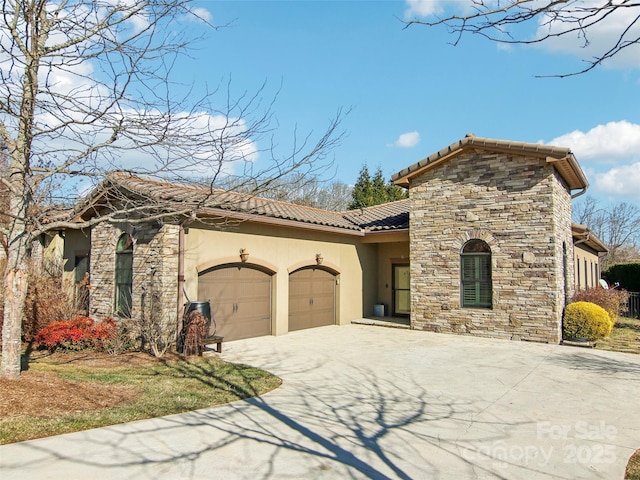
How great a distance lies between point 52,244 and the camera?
52.0 feet

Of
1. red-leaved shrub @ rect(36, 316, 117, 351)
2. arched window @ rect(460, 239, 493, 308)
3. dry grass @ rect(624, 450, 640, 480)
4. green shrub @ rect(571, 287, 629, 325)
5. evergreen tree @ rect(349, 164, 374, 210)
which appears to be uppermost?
evergreen tree @ rect(349, 164, 374, 210)

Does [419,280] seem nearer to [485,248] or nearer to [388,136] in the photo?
[485,248]

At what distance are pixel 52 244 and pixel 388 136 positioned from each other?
509 inches

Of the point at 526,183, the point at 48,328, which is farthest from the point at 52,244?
the point at 526,183

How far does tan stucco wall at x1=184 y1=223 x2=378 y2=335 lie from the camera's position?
10.9 meters

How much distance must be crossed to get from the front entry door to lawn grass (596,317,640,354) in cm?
655

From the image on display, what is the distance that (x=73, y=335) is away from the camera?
969 cm

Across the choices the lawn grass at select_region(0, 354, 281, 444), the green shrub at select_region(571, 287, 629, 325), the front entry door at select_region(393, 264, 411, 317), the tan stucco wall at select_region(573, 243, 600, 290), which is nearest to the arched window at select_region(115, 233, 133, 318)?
the lawn grass at select_region(0, 354, 281, 444)

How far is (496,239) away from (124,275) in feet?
34.7

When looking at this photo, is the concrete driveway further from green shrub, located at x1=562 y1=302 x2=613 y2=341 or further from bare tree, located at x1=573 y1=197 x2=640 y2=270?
bare tree, located at x1=573 y1=197 x2=640 y2=270

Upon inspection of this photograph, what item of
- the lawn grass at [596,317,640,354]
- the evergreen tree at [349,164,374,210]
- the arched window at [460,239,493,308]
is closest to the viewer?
the lawn grass at [596,317,640,354]

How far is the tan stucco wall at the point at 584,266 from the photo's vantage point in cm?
1790

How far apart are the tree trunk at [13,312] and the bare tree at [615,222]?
148ft

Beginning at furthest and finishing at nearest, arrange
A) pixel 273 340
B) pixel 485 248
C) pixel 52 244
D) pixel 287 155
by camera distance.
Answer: pixel 52 244, pixel 485 248, pixel 273 340, pixel 287 155
